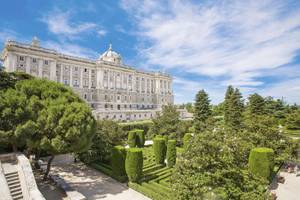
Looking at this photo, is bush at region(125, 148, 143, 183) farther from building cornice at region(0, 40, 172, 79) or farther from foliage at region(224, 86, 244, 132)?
building cornice at region(0, 40, 172, 79)

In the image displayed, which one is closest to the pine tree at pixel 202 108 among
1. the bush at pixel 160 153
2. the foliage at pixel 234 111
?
the foliage at pixel 234 111

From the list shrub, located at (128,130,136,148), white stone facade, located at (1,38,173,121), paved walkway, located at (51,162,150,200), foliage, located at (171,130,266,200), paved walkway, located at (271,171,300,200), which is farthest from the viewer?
white stone facade, located at (1,38,173,121)

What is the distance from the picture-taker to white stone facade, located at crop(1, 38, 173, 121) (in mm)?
40969

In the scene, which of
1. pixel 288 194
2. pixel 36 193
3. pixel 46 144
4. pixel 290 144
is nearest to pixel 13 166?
pixel 46 144

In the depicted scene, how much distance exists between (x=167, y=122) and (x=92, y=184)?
15103 millimetres

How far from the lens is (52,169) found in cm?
1620

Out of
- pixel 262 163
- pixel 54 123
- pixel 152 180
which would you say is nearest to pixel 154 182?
pixel 152 180

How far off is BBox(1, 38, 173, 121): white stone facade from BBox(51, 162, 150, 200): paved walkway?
25995 millimetres

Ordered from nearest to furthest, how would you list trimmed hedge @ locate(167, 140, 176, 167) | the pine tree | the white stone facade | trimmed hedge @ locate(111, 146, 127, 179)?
trimmed hedge @ locate(111, 146, 127, 179)
trimmed hedge @ locate(167, 140, 176, 167)
the pine tree
the white stone facade

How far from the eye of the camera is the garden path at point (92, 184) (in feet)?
39.0

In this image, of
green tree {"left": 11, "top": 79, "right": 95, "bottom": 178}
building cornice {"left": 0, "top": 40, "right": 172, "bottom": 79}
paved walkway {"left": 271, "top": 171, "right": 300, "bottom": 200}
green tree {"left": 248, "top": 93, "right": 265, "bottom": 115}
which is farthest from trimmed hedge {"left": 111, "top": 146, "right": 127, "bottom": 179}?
building cornice {"left": 0, "top": 40, "right": 172, "bottom": 79}

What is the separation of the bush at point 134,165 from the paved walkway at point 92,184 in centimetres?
84

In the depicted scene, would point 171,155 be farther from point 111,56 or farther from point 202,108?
point 111,56

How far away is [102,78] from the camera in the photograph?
55312 millimetres
